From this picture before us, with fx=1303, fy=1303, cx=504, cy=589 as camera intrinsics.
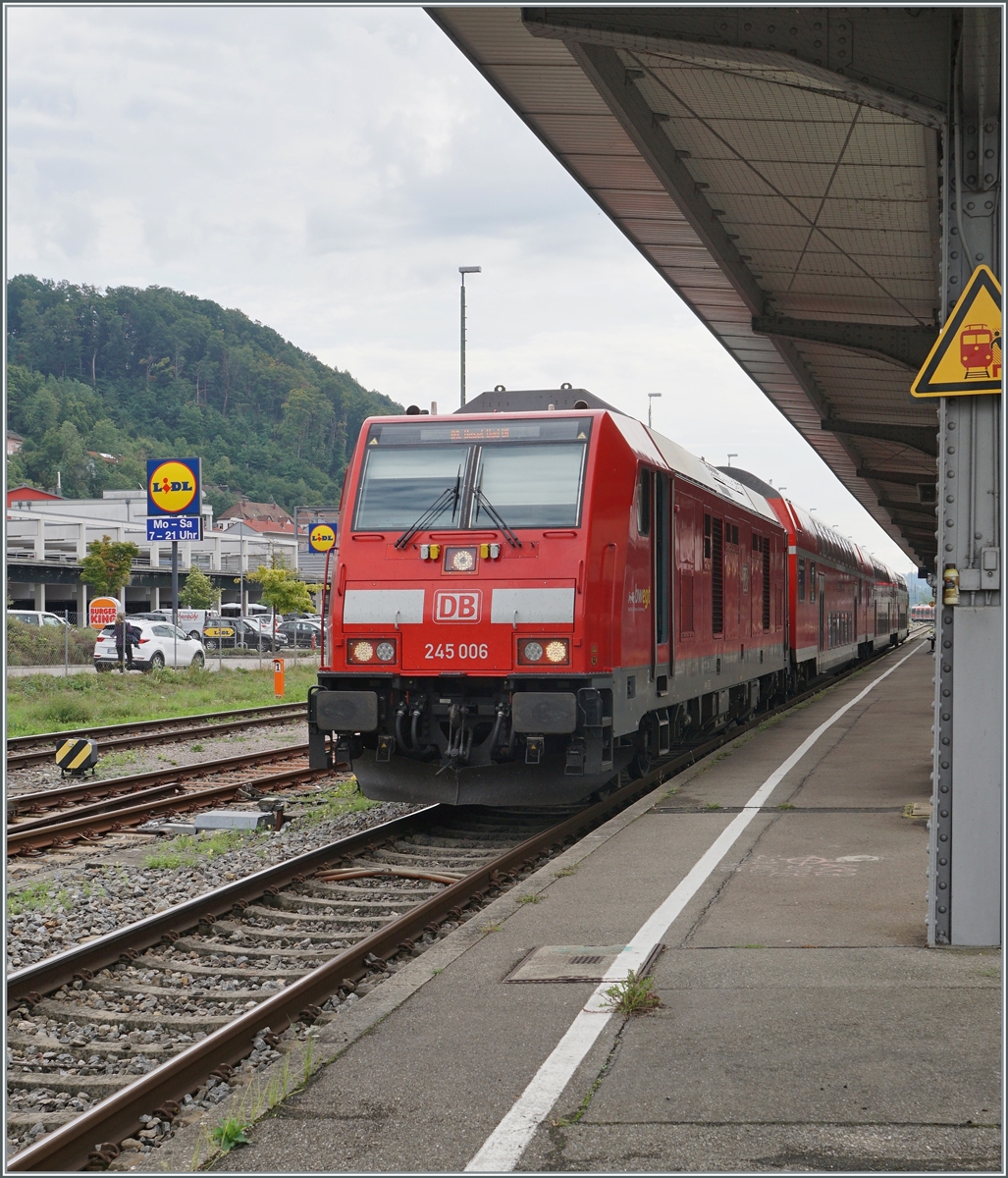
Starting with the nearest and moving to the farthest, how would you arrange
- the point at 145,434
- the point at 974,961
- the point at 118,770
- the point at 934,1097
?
1. the point at 934,1097
2. the point at 974,961
3. the point at 118,770
4. the point at 145,434

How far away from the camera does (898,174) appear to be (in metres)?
12.1

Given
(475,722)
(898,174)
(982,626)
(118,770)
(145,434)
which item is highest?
(145,434)

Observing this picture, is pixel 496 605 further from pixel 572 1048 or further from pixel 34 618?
pixel 34 618

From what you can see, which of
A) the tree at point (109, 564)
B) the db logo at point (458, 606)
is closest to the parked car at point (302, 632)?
the tree at point (109, 564)

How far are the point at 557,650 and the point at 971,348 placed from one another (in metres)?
4.66

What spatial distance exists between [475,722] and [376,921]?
8.57 ft

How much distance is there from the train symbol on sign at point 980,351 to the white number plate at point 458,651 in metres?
4.96

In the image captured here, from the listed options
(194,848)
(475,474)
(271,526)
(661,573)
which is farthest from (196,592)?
(475,474)

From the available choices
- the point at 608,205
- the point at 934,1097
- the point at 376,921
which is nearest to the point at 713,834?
the point at 376,921

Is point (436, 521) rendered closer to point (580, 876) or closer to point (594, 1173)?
point (580, 876)

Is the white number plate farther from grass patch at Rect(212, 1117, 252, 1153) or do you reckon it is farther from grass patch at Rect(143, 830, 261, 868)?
grass patch at Rect(212, 1117, 252, 1153)

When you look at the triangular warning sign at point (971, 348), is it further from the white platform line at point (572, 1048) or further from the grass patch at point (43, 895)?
the grass patch at point (43, 895)

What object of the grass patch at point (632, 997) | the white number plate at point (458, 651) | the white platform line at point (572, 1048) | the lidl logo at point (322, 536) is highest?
the lidl logo at point (322, 536)

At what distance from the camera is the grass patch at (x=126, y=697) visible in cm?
2281
